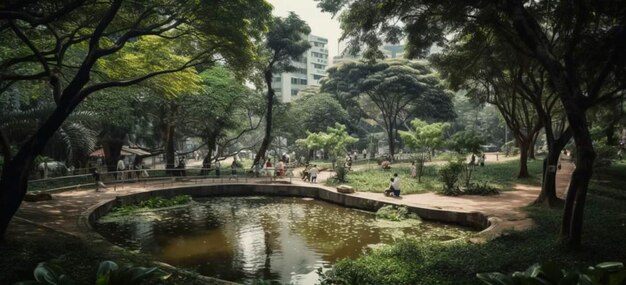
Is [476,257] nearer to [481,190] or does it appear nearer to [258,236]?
[258,236]

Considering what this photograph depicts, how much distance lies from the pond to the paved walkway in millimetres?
1434

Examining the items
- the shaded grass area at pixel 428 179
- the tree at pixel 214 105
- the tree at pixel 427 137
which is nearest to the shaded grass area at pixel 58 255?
the shaded grass area at pixel 428 179

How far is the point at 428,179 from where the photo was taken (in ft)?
91.5

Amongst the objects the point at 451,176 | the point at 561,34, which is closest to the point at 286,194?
the point at 451,176

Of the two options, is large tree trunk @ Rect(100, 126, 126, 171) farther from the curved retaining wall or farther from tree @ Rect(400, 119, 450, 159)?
tree @ Rect(400, 119, 450, 159)

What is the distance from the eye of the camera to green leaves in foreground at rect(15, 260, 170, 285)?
524cm

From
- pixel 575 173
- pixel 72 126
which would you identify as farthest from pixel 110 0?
pixel 575 173

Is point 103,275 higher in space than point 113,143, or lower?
lower

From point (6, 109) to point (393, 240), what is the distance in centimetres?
2238

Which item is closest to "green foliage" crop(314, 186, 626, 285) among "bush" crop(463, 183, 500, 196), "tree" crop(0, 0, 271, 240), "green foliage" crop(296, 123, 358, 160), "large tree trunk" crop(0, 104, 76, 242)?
"large tree trunk" crop(0, 104, 76, 242)

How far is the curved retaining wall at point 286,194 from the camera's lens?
16.9 meters

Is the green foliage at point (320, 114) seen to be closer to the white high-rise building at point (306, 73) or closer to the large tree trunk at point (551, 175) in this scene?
the large tree trunk at point (551, 175)

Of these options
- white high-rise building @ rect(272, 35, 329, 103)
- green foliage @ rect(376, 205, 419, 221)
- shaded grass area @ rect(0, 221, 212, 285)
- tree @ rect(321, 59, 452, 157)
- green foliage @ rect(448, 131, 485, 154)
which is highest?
white high-rise building @ rect(272, 35, 329, 103)

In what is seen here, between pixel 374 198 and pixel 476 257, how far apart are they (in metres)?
11.2
